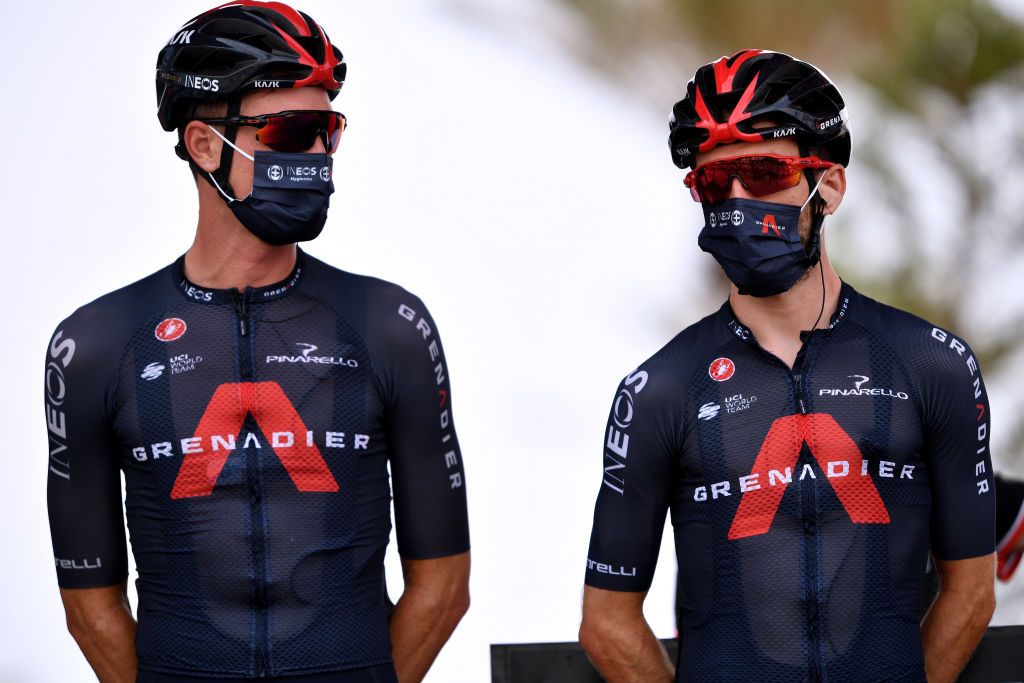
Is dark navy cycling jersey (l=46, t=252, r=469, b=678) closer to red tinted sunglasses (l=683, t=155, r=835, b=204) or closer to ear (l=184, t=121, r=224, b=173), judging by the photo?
ear (l=184, t=121, r=224, b=173)

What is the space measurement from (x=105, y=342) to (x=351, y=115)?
5295mm

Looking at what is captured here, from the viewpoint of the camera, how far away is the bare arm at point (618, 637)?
3951mm

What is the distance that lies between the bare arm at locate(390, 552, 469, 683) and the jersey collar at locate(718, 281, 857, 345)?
102cm

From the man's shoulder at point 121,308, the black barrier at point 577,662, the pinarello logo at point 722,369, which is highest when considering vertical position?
the man's shoulder at point 121,308

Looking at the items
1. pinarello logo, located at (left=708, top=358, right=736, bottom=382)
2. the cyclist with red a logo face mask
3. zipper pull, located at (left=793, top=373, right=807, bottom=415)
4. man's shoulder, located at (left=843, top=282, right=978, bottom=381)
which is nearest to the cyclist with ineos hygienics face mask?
the cyclist with red a logo face mask

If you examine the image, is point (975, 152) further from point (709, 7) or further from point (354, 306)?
point (354, 306)

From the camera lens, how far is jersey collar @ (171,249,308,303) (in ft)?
13.3

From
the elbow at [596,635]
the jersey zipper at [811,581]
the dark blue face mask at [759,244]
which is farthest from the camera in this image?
the elbow at [596,635]

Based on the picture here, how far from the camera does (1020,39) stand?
10062mm

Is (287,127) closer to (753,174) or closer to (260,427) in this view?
(260,427)

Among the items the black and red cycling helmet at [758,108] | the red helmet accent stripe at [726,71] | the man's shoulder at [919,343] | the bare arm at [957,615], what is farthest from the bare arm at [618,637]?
the red helmet accent stripe at [726,71]

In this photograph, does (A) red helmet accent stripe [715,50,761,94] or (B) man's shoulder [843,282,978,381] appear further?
(A) red helmet accent stripe [715,50,761,94]

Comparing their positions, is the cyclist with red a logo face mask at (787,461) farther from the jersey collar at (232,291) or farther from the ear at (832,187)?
the jersey collar at (232,291)

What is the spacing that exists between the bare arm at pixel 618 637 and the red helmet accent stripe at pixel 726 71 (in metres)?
1.44
